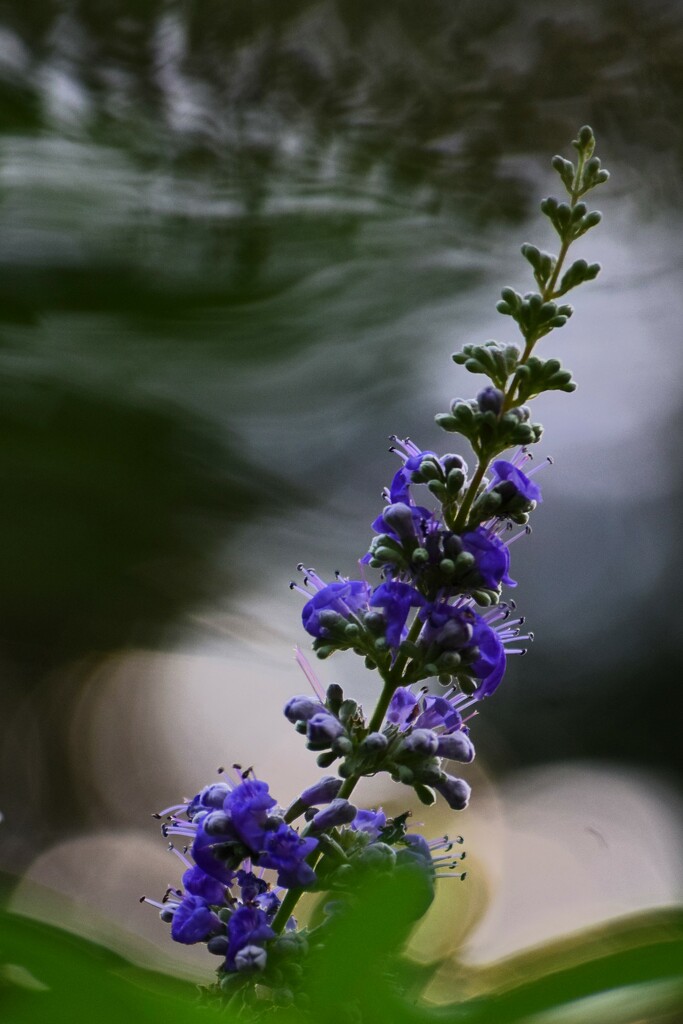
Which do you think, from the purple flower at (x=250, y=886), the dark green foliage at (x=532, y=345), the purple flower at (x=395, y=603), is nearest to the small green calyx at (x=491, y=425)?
the dark green foliage at (x=532, y=345)

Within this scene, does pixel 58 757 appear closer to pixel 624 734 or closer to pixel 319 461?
Answer: pixel 319 461

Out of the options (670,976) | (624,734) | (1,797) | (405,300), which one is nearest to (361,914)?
(670,976)

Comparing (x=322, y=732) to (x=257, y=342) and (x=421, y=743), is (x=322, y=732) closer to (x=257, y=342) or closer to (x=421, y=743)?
(x=421, y=743)

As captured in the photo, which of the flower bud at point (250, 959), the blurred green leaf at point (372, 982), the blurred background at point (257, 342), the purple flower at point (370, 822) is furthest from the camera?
the blurred background at point (257, 342)

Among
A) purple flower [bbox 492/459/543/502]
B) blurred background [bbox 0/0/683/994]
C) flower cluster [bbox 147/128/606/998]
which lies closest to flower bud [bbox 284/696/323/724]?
flower cluster [bbox 147/128/606/998]

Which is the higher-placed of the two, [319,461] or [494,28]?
[494,28]

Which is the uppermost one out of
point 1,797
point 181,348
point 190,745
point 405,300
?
point 405,300

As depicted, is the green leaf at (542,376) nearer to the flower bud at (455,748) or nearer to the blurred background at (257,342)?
the flower bud at (455,748)
